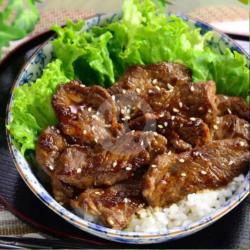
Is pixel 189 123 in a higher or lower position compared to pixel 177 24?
lower

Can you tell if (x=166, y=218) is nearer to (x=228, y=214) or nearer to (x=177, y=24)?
(x=228, y=214)

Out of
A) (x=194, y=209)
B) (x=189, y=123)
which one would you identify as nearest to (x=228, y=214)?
(x=194, y=209)

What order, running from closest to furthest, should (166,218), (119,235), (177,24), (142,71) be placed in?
(119,235)
(166,218)
(142,71)
(177,24)

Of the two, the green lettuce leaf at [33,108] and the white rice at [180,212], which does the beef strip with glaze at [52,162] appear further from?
the white rice at [180,212]

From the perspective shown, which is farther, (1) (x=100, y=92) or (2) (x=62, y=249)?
(1) (x=100, y=92)

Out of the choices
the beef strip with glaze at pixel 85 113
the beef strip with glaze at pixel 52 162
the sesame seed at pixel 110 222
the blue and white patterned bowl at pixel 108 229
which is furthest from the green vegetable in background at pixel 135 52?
the sesame seed at pixel 110 222

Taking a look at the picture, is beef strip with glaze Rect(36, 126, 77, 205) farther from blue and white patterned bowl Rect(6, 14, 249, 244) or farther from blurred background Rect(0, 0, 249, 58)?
blurred background Rect(0, 0, 249, 58)
